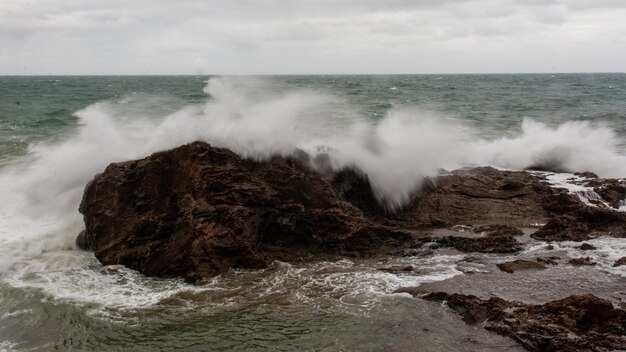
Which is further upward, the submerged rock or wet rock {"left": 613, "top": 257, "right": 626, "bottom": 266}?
wet rock {"left": 613, "top": 257, "right": 626, "bottom": 266}

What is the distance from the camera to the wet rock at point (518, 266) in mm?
8000

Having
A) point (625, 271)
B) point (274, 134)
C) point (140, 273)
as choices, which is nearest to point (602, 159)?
point (625, 271)

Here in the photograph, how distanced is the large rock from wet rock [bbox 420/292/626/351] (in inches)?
102

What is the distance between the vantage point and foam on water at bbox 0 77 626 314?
7991 mm

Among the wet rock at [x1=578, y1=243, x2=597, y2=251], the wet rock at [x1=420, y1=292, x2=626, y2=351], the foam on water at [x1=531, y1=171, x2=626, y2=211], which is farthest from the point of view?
the foam on water at [x1=531, y1=171, x2=626, y2=211]

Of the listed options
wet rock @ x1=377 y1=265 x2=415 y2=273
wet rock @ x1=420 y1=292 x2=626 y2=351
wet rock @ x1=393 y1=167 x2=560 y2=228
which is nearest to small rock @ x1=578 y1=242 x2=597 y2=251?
wet rock @ x1=393 y1=167 x2=560 y2=228

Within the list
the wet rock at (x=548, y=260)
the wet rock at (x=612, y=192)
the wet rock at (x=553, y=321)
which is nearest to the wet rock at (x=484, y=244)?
the wet rock at (x=548, y=260)

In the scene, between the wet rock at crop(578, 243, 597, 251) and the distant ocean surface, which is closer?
the distant ocean surface

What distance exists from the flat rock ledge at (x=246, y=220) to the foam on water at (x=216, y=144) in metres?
0.45

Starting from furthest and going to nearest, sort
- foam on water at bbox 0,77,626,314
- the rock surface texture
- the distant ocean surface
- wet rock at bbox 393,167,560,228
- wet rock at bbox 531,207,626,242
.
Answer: wet rock at bbox 393,167,560,228
wet rock at bbox 531,207,626,242
the rock surface texture
foam on water at bbox 0,77,626,314
the distant ocean surface

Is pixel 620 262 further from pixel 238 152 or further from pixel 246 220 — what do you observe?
pixel 238 152

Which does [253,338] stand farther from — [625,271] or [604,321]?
[625,271]

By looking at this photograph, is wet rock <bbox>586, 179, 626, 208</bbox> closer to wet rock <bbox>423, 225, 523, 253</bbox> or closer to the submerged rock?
wet rock <bbox>423, 225, 523, 253</bbox>

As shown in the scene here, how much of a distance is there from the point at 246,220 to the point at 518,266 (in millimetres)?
4603
